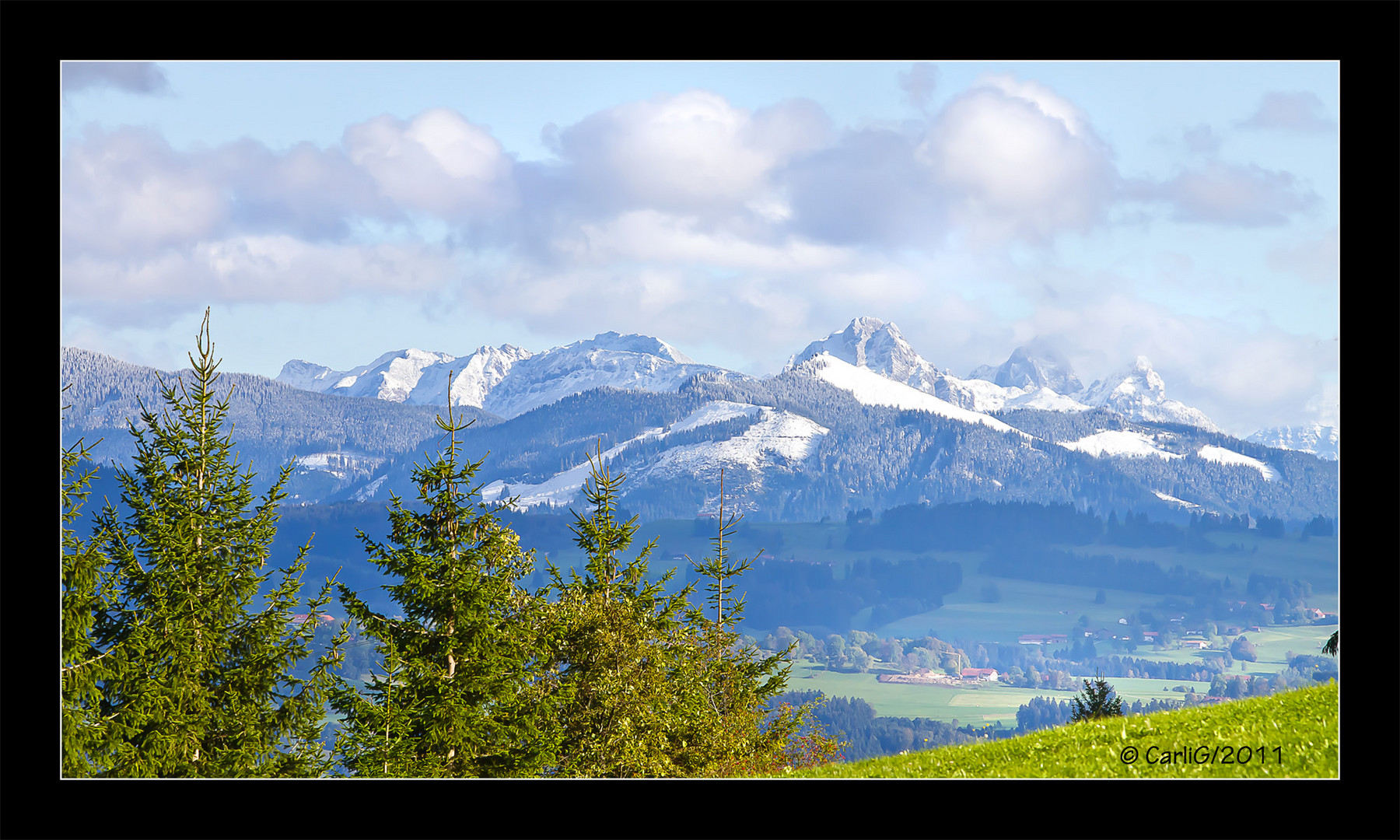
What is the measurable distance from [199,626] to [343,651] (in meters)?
5.54

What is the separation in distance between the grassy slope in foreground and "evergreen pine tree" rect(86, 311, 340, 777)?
48.2 feet

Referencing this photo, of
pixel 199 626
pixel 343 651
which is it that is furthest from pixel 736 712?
pixel 199 626

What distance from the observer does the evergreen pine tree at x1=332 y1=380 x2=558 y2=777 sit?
22.8 metres

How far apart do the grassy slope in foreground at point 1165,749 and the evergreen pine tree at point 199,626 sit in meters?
14.7

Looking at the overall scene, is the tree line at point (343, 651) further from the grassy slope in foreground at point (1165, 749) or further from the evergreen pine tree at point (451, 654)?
the grassy slope in foreground at point (1165, 749)

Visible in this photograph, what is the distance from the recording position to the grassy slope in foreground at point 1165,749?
12.4m

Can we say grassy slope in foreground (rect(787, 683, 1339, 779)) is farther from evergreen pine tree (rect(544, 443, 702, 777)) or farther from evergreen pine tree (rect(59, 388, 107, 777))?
evergreen pine tree (rect(59, 388, 107, 777))

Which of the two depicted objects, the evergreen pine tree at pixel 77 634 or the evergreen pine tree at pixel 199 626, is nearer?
the evergreen pine tree at pixel 77 634

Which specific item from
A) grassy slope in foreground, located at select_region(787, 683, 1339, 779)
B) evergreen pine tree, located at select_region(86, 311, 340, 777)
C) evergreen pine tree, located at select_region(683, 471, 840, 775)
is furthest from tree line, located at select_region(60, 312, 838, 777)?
grassy slope in foreground, located at select_region(787, 683, 1339, 779)

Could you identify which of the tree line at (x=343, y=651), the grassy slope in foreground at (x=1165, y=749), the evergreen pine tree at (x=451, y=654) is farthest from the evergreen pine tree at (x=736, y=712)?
the grassy slope in foreground at (x=1165, y=749)
